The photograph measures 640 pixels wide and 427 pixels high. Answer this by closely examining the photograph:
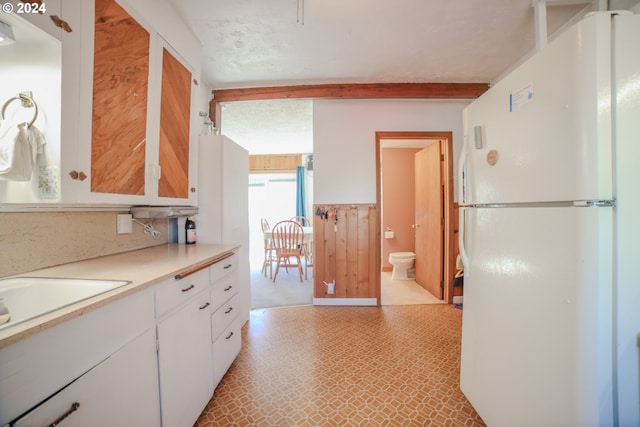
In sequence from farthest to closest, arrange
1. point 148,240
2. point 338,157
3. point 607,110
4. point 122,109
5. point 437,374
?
point 338,157 → point 148,240 → point 437,374 → point 122,109 → point 607,110

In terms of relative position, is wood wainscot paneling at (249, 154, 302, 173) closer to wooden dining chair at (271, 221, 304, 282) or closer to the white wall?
wooden dining chair at (271, 221, 304, 282)

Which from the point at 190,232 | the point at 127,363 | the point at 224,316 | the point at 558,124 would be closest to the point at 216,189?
the point at 190,232

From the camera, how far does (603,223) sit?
725 mm

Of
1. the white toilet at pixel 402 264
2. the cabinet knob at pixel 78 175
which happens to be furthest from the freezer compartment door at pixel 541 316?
the white toilet at pixel 402 264

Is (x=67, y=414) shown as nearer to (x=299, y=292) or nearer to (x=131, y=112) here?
(x=131, y=112)

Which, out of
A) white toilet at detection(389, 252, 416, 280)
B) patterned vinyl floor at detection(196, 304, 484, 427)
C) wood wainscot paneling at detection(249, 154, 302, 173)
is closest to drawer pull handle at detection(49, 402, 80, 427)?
patterned vinyl floor at detection(196, 304, 484, 427)

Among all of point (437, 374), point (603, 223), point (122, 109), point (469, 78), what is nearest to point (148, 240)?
point (122, 109)

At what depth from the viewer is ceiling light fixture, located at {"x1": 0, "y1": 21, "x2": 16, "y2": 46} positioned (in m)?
0.84

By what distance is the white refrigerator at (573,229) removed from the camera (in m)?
0.72

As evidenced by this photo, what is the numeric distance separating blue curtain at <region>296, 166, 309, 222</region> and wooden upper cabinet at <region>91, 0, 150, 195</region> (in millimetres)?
4120

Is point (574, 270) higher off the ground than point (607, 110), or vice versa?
point (607, 110)

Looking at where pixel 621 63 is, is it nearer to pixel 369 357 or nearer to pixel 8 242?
pixel 369 357

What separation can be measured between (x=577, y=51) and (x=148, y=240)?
2.46m

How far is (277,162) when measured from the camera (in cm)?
555
